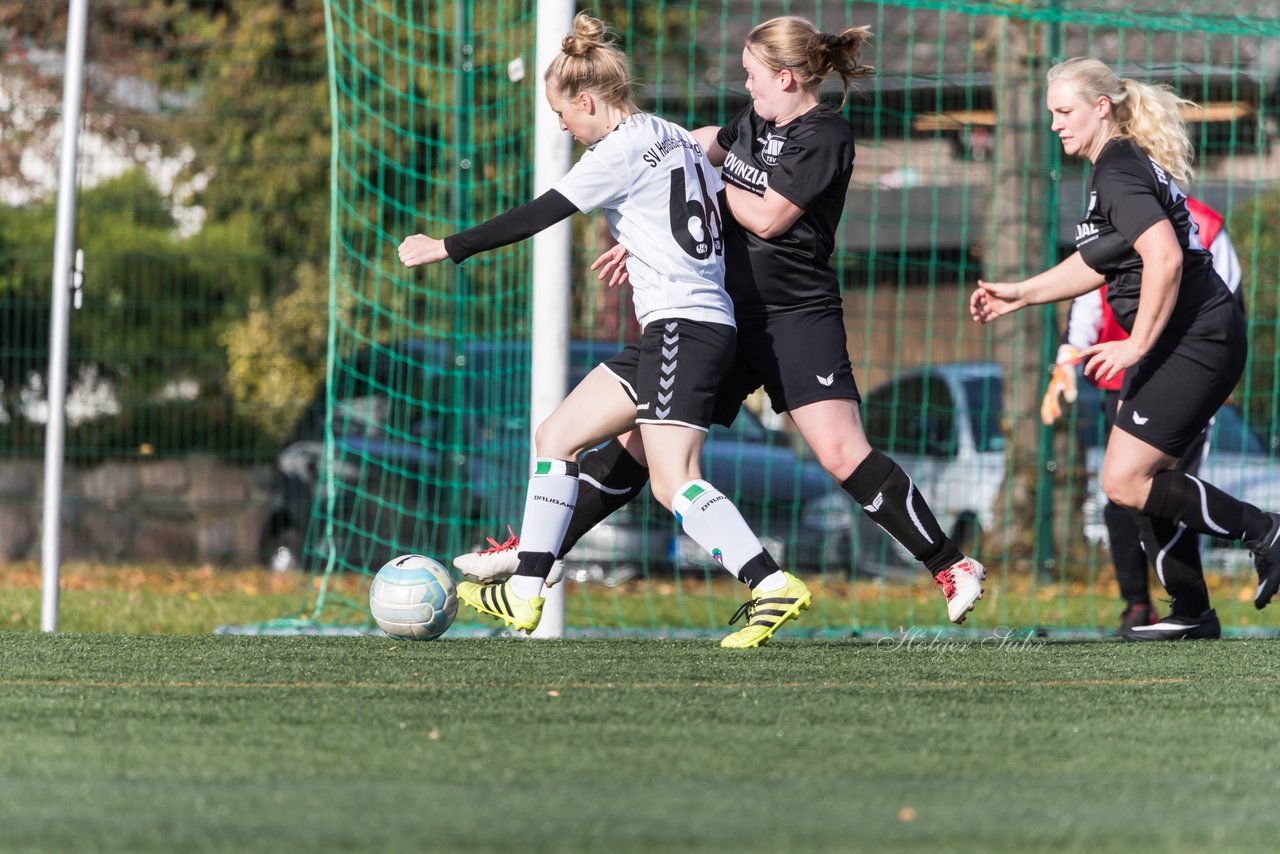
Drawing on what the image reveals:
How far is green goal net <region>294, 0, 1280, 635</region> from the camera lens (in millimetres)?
8984

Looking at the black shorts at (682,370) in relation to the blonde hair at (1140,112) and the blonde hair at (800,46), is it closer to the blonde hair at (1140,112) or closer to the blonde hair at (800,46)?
the blonde hair at (800,46)

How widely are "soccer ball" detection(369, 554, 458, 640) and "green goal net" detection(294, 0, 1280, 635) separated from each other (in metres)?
2.60

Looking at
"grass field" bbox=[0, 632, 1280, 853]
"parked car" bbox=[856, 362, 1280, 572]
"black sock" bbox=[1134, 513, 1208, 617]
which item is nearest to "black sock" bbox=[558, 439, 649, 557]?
"grass field" bbox=[0, 632, 1280, 853]

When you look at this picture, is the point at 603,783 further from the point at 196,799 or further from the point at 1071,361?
the point at 1071,361

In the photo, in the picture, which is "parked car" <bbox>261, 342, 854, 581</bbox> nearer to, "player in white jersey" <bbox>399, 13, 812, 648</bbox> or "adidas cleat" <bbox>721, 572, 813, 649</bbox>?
"player in white jersey" <bbox>399, 13, 812, 648</bbox>

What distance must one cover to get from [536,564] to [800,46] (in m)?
1.72

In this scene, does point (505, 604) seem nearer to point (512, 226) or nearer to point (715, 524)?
point (715, 524)

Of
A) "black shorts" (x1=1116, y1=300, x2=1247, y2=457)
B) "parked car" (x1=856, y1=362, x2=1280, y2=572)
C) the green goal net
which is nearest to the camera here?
"black shorts" (x1=1116, y1=300, x2=1247, y2=457)

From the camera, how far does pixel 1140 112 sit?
18.1 feet

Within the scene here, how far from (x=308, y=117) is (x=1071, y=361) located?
8313 millimetres

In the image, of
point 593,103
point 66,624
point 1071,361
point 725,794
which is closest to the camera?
point 725,794

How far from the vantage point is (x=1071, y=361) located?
6.21 meters

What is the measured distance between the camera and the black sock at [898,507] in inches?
203

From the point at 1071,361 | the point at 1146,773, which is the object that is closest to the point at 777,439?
the point at 1071,361
